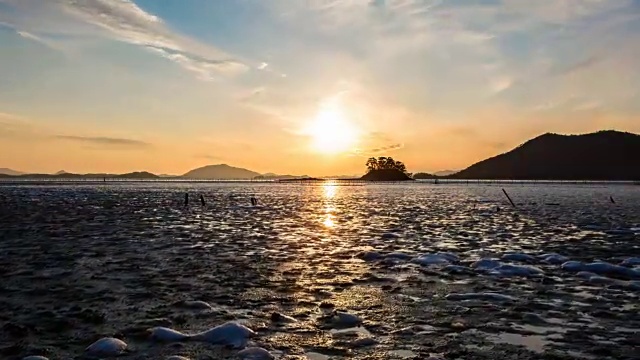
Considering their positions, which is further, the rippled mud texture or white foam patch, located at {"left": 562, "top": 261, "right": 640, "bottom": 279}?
white foam patch, located at {"left": 562, "top": 261, "right": 640, "bottom": 279}

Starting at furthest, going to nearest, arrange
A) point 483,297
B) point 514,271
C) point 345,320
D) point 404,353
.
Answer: point 514,271
point 483,297
point 345,320
point 404,353

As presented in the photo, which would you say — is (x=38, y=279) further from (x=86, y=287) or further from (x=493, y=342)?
(x=493, y=342)

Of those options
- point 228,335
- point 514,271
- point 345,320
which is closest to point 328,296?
point 345,320

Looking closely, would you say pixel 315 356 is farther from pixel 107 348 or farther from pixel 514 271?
pixel 514 271

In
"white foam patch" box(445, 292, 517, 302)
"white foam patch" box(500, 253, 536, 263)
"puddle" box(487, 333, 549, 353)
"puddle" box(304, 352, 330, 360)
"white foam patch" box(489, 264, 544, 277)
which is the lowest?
"puddle" box(304, 352, 330, 360)

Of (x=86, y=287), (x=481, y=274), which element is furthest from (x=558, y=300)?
(x=86, y=287)

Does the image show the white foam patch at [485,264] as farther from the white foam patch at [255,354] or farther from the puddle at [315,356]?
the white foam patch at [255,354]

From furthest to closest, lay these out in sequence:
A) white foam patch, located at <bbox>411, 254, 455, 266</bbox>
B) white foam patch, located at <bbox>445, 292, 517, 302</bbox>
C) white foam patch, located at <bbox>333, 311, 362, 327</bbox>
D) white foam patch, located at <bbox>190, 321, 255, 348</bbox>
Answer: white foam patch, located at <bbox>411, 254, 455, 266</bbox>
white foam patch, located at <bbox>445, 292, 517, 302</bbox>
white foam patch, located at <bbox>333, 311, 362, 327</bbox>
white foam patch, located at <bbox>190, 321, 255, 348</bbox>

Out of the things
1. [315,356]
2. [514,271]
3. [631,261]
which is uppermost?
[631,261]

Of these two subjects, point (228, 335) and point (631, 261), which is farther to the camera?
point (631, 261)

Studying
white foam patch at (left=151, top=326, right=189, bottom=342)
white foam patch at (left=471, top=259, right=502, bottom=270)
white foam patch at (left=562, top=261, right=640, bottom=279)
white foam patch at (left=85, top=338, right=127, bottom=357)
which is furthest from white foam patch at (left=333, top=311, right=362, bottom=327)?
white foam patch at (left=562, top=261, right=640, bottom=279)

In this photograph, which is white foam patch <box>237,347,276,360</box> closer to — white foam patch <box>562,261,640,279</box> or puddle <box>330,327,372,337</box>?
puddle <box>330,327,372,337</box>

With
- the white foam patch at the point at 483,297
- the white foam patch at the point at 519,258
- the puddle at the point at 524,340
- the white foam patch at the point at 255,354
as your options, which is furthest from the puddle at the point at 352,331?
the white foam patch at the point at 519,258

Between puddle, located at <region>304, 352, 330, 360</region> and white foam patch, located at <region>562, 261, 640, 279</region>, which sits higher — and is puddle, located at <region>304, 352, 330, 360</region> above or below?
below
